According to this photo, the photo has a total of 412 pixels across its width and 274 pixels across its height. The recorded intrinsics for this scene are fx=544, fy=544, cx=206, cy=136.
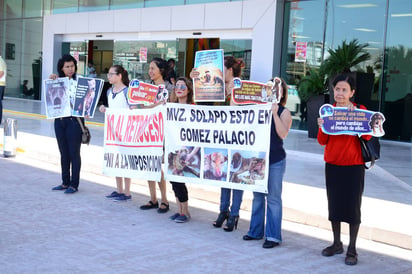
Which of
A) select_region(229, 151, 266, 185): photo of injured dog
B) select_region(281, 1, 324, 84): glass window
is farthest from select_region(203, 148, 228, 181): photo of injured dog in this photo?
select_region(281, 1, 324, 84): glass window

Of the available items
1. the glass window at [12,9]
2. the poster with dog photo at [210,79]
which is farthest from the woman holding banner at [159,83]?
the glass window at [12,9]

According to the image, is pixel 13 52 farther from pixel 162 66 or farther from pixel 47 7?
pixel 162 66

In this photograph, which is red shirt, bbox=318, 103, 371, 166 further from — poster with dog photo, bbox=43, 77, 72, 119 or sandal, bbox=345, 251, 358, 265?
poster with dog photo, bbox=43, 77, 72, 119

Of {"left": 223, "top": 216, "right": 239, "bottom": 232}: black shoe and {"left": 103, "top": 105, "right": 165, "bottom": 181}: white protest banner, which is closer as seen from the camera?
{"left": 223, "top": 216, "right": 239, "bottom": 232}: black shoe

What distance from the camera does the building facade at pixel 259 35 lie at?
1598cm

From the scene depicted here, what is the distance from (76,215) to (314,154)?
686cm

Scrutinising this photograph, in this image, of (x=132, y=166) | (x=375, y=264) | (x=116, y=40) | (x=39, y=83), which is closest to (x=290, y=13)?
(x=116, y=40)

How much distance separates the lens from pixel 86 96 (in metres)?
8.33

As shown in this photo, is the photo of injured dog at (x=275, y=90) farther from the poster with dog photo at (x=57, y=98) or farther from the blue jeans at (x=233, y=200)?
the poster with dog photo at (x=57, y=98)

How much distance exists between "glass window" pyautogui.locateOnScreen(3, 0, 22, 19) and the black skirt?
87.1ft

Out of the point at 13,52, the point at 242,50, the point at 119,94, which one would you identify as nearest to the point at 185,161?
the point at 119,94

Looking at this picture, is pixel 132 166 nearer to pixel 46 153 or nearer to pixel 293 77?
pixel 46 153

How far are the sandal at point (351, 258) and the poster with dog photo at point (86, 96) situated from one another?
4.47 m

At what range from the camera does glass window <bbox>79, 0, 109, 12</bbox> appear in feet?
77.8
